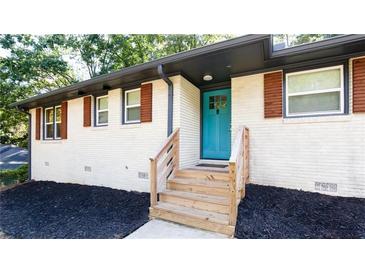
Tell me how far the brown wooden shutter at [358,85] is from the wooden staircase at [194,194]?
8.18 feet

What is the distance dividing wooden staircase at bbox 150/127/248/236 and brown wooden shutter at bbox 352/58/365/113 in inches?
98.1

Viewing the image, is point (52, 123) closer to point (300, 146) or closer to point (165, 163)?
point (165, 163)

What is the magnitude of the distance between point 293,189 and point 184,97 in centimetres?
327

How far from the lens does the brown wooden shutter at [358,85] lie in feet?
12.0

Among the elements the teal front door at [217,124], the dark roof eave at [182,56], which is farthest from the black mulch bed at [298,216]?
the dark roof eave at [182,56]

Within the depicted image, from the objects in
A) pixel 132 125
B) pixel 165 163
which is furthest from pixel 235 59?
pixel 132 125

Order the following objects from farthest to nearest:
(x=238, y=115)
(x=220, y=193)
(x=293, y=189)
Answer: (x=238, y=115) < (x=293, y=189) < (x=220, y=193)

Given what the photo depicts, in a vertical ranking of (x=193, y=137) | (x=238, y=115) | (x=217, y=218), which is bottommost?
(x=217, y=218)

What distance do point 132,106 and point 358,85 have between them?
5309 mm

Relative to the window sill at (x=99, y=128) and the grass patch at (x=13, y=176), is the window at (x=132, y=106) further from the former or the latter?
the grass patch at (x=13, y=176)

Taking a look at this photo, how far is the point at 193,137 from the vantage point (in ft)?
17.9

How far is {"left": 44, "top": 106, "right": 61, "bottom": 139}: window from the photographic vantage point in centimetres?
809

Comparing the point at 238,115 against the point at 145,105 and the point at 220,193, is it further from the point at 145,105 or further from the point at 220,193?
the point at 145,105
